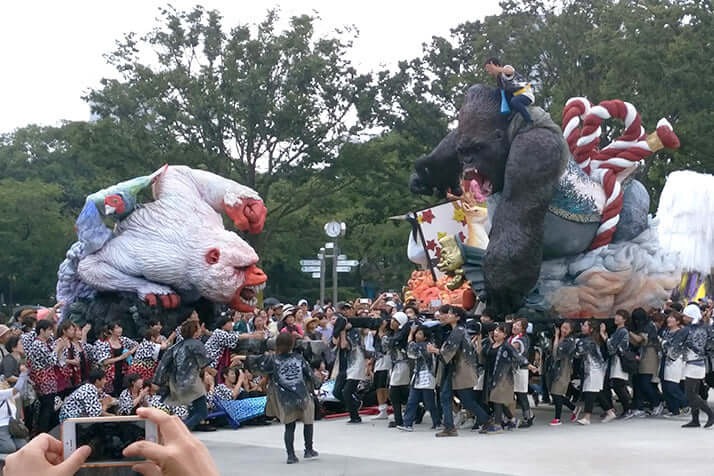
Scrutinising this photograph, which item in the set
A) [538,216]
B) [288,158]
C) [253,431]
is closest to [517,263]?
[538,216]

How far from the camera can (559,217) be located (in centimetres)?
1559

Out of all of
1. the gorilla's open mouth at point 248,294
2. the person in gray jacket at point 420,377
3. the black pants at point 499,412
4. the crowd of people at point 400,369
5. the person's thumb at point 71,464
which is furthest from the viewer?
the gorilla's open mouth at point 248,294

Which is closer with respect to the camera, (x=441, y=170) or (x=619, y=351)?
(x=619, y=351)

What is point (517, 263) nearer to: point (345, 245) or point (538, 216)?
point (538, 216)

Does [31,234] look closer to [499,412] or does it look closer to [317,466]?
[499,412]

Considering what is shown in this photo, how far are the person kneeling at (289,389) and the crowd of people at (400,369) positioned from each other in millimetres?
14

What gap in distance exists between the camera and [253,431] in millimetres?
14336

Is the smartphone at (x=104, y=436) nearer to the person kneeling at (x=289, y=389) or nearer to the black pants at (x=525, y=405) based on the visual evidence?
the person kneeling at (x=289, y=389)

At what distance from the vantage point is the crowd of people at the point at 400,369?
12.0 m

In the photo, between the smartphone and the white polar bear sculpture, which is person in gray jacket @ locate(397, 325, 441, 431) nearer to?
the white polar bear sculpture

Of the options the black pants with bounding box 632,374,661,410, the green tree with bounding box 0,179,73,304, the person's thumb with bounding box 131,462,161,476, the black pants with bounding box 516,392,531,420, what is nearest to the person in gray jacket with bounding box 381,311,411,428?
the black pants with bounding box 516,392,531,420

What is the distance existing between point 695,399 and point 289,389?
5.34 metres

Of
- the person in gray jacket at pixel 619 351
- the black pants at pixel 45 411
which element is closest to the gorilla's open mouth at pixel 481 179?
the person in gray jacket at pixel 619 351

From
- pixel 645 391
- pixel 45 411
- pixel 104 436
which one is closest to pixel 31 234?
pixel 45 411
